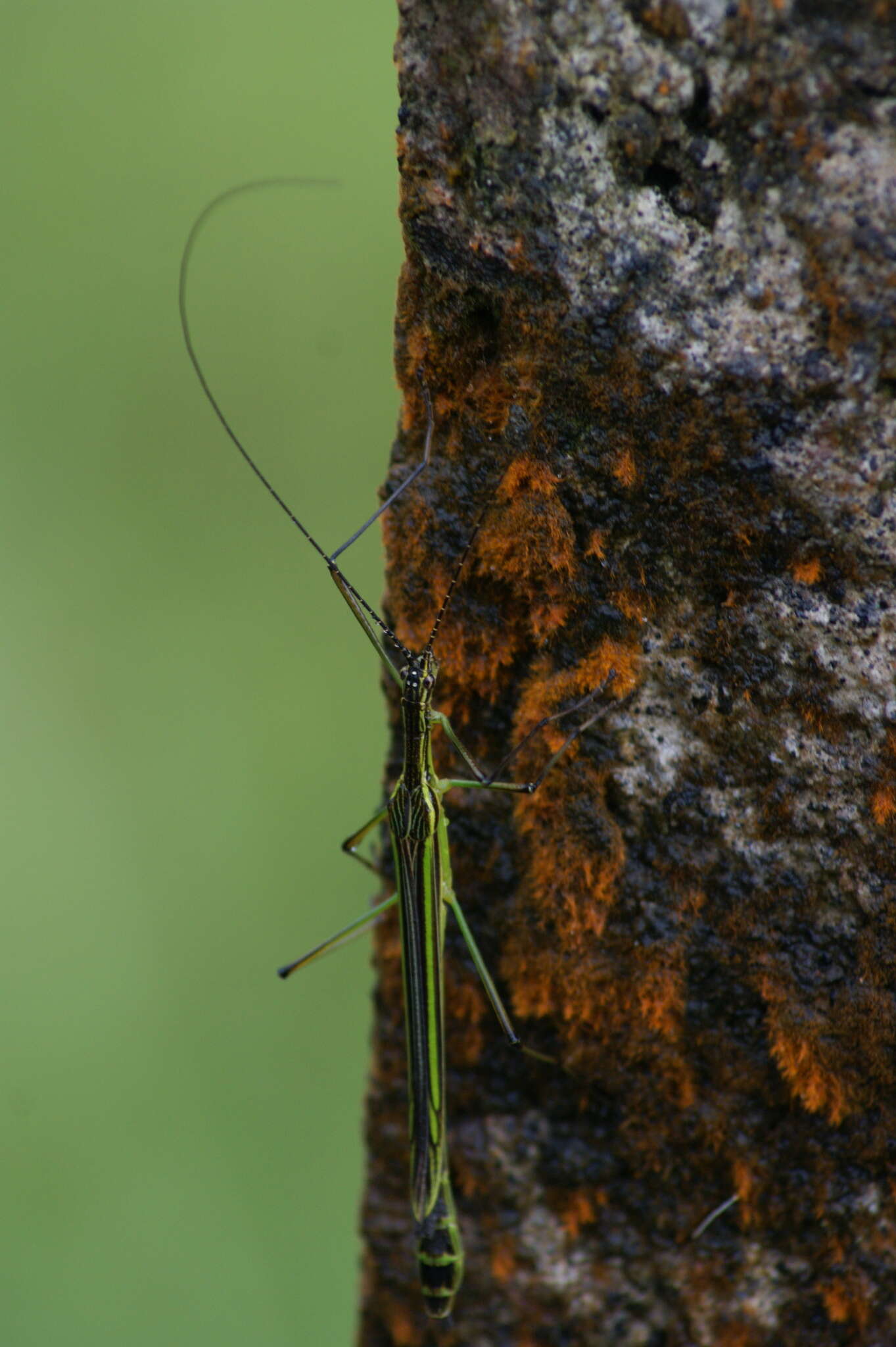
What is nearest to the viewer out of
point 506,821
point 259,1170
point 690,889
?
point 690,889

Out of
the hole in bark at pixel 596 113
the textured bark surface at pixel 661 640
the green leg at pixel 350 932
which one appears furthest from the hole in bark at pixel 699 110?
the green leg at pixel 350 932

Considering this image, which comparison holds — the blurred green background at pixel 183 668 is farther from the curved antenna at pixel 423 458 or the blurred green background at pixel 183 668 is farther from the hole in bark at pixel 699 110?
the hole in bark at pixel 699 110

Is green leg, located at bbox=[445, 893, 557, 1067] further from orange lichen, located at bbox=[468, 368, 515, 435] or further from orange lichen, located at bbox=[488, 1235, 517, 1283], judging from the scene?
orange lichen, located at bbox=[468, 368, 515, 435]

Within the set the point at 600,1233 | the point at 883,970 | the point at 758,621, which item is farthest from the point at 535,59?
the point at 600,1233

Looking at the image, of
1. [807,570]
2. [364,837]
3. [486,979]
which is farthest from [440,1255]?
[807,570]

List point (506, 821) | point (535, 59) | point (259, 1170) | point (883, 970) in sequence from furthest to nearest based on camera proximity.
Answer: point (259, 1170) < point (506, 821) < point (883, 970) < point (535, 59)

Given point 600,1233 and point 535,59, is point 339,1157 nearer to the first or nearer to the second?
point 600,1233

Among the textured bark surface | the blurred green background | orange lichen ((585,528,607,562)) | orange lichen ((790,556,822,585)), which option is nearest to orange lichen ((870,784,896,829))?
the textured bark surface
